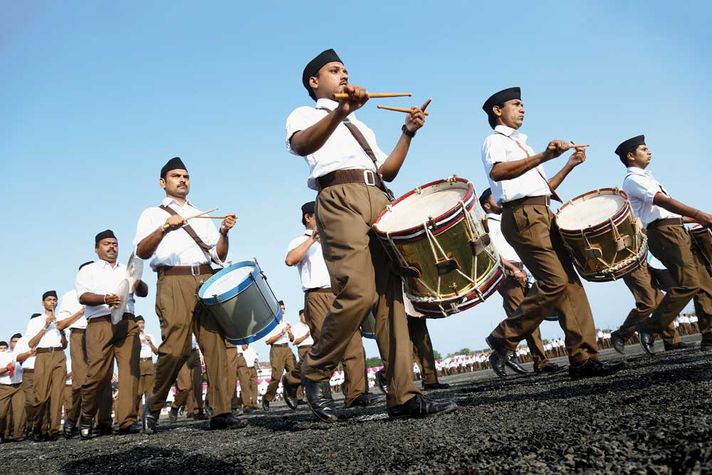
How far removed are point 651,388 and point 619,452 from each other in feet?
5.76

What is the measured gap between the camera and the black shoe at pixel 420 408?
369cm

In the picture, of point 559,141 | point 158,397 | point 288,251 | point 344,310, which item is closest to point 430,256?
point 344,310

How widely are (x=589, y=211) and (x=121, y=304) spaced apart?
16.4ft

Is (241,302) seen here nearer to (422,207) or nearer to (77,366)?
(422,207)

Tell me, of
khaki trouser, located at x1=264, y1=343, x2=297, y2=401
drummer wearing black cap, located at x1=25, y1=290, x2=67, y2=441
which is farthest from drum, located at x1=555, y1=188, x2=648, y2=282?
drummer wearing black cap, located at x1=25, y1=290, x2=67, y2=441

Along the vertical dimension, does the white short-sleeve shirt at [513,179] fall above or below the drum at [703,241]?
above

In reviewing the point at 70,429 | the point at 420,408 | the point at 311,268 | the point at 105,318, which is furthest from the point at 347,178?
the point at 70,429

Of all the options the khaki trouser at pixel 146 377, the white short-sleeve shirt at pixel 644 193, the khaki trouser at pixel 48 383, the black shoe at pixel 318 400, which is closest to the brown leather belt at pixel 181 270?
the black shoe at pixel 318 400

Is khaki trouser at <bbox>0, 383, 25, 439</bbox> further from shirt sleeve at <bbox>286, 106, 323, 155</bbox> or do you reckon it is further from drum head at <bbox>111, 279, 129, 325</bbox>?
shirt sleeve at <bbox>286, 106, 323, 155</bbox>

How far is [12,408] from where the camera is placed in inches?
522

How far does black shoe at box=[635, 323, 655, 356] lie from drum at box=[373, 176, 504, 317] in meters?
4.27

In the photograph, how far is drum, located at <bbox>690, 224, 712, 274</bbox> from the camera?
737 centimetres

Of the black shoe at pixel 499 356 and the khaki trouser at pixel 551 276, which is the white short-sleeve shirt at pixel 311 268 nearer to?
the black shoe at pixel 499 356

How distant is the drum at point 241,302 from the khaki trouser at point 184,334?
20 cm
